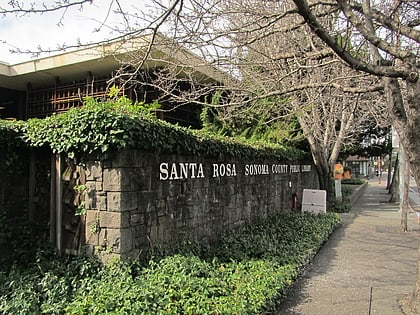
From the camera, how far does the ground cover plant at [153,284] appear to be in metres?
3.33

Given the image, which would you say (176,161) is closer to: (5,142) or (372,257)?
(5,142)

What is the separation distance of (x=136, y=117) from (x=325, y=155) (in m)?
10.6

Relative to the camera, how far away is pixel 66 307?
3.34 m

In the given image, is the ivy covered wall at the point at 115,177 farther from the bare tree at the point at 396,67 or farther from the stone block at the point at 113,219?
the bare tree at the point at 396,67

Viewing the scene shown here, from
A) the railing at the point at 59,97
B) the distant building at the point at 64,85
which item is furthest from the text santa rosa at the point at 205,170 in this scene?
the railing at the point at 59,97

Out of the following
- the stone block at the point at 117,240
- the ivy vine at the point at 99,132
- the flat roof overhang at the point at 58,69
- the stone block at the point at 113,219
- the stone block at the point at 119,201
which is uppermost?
the flat roof overhang at the point at 58,69

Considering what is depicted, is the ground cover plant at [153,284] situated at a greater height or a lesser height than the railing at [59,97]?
lesser

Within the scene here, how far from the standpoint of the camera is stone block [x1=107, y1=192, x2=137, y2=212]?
415 centimetres

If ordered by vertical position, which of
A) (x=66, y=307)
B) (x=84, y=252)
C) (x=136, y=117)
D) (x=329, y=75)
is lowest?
(x=66, y=307)

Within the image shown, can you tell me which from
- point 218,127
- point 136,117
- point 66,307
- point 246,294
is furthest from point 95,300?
point 218,127

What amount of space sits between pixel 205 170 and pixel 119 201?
2.11m

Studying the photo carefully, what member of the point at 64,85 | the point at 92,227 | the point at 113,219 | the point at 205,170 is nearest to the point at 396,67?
the point at 205,170

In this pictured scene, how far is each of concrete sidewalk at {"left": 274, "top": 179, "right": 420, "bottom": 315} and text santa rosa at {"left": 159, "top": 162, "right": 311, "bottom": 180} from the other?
220 centimetres

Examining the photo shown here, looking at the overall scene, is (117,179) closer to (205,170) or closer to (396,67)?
(205,170)
